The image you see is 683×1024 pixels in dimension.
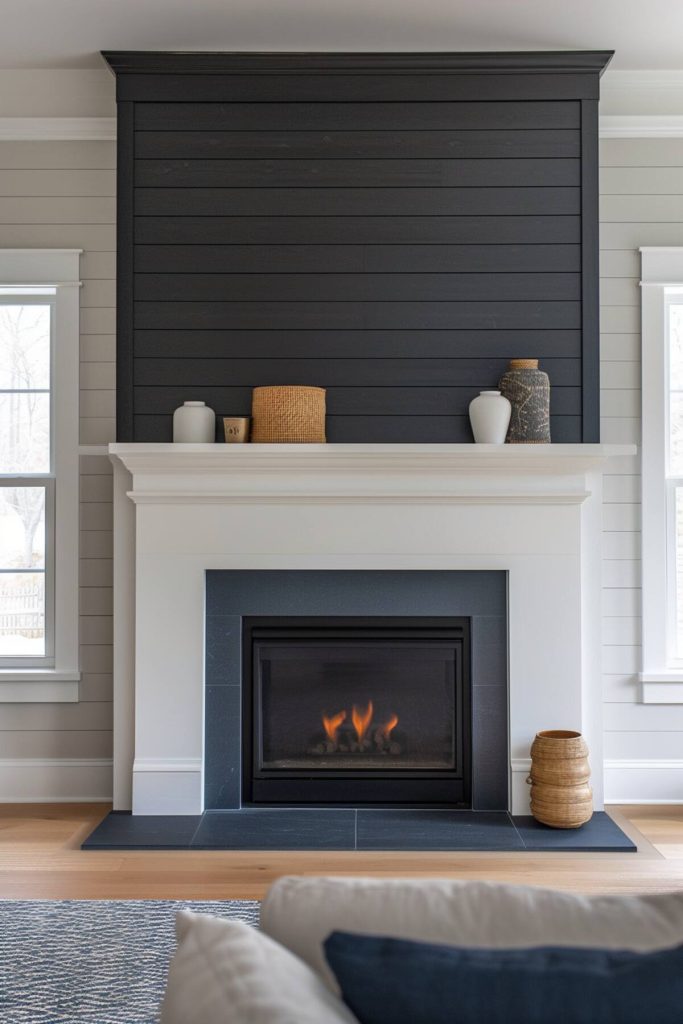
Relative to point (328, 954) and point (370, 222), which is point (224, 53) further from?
point (328, 954)

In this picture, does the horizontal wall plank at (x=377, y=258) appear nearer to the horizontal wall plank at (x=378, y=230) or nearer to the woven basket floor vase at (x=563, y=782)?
the horizontal wall plank at (x=378, y=230)

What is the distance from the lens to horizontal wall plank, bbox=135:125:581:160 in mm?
3699

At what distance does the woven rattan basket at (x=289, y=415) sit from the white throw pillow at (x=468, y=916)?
8.76ft

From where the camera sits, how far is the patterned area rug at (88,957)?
2230mm

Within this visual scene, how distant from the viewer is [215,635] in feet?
12.1

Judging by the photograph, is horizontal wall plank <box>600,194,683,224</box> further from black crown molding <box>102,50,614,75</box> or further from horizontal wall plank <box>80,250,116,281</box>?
horizontal wall plank <box>80,250,116,281</box>

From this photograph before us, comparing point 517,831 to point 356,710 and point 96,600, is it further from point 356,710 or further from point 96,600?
point 96,600

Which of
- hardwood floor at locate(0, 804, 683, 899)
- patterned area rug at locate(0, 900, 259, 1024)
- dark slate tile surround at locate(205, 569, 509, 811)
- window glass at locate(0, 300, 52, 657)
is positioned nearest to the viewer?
patterned area rug at locate(0, 900, 259, 1024)

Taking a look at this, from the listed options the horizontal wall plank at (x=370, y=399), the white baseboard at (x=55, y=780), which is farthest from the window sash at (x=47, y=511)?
the horizontal wall plank at (x=370, y=399)

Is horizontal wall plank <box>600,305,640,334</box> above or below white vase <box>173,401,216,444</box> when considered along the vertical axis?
above

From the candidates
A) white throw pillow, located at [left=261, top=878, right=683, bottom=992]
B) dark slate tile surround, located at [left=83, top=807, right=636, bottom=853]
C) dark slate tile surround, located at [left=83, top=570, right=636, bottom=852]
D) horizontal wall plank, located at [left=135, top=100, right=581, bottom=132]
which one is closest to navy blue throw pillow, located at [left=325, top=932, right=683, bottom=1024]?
white throw pillow, located at [left=261, top=878, right=683, bottom=992]

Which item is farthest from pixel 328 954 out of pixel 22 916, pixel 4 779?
pixel 4 779

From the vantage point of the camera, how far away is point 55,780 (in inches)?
154

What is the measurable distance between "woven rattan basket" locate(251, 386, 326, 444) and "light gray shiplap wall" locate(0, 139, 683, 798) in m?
0.76
